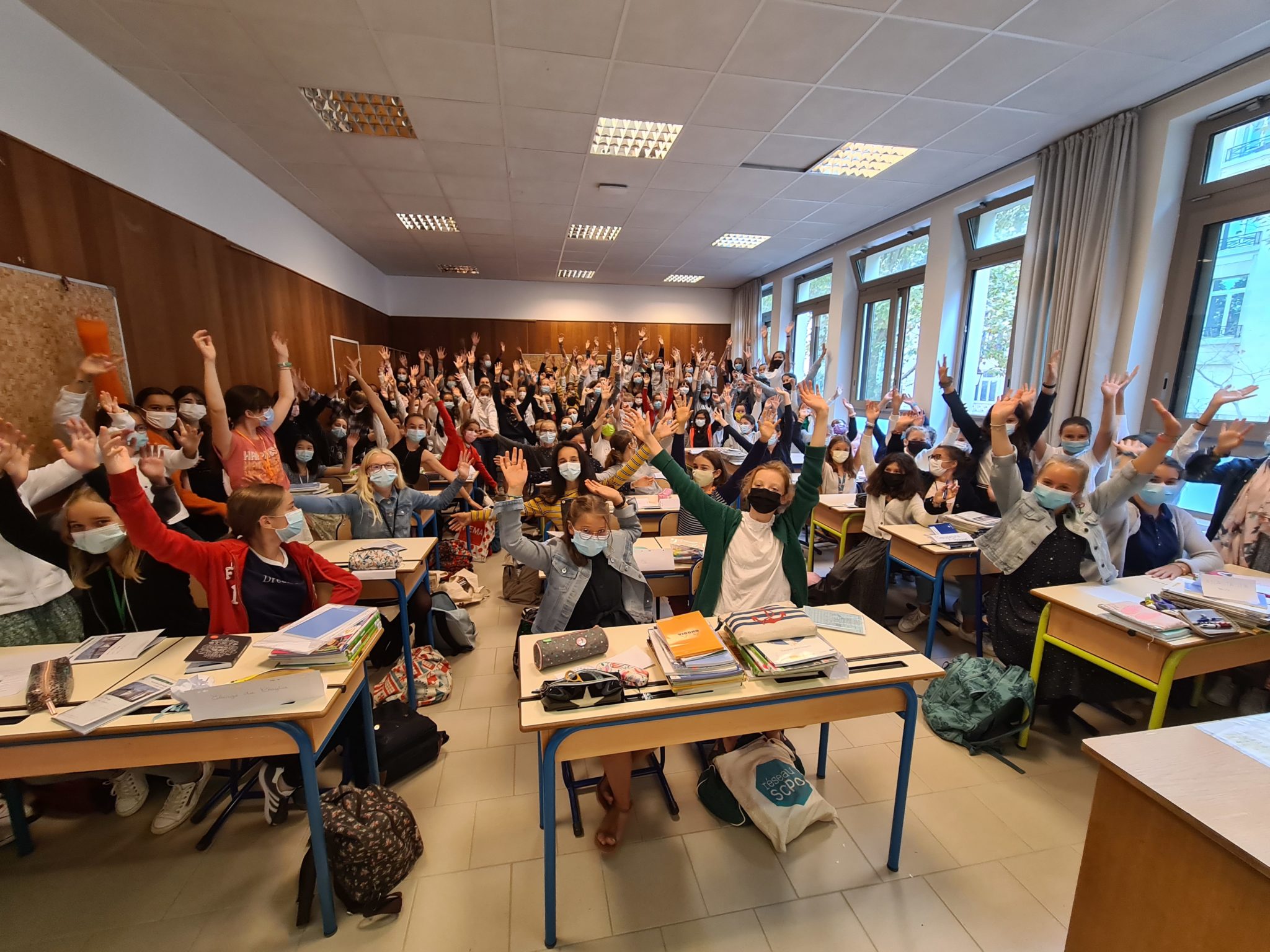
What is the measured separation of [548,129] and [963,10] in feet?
9.28

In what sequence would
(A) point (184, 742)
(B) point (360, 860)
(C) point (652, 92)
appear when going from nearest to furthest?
(A) point (184, 742)
(B) point (360, 860)
(C) point (652, 92)

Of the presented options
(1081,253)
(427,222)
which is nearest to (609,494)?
(1081,253)

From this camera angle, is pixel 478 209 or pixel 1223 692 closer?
pixel 1223 692

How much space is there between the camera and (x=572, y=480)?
3.46 meters

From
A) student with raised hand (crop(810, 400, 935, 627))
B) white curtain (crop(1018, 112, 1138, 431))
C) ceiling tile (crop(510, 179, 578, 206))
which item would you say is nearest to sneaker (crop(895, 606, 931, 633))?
student with raised hand (crop(810, 400, 935, 627))

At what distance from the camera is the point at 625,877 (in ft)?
6.16

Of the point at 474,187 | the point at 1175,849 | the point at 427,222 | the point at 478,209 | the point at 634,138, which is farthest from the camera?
the point at 427,222

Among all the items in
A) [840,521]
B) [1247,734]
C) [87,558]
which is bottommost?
[840,521]

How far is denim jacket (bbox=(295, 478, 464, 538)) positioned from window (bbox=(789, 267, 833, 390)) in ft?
20.8

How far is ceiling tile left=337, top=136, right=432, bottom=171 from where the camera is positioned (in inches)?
169

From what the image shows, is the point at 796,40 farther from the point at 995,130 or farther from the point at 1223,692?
the point at 1223,692

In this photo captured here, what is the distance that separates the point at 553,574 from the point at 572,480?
1.14 m

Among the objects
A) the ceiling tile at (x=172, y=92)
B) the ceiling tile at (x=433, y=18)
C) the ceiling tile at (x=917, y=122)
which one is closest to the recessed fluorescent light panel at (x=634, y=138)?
the ceiling tile at (x=433, y=18)

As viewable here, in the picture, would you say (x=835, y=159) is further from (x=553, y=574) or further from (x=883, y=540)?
(x=553, y=574)
